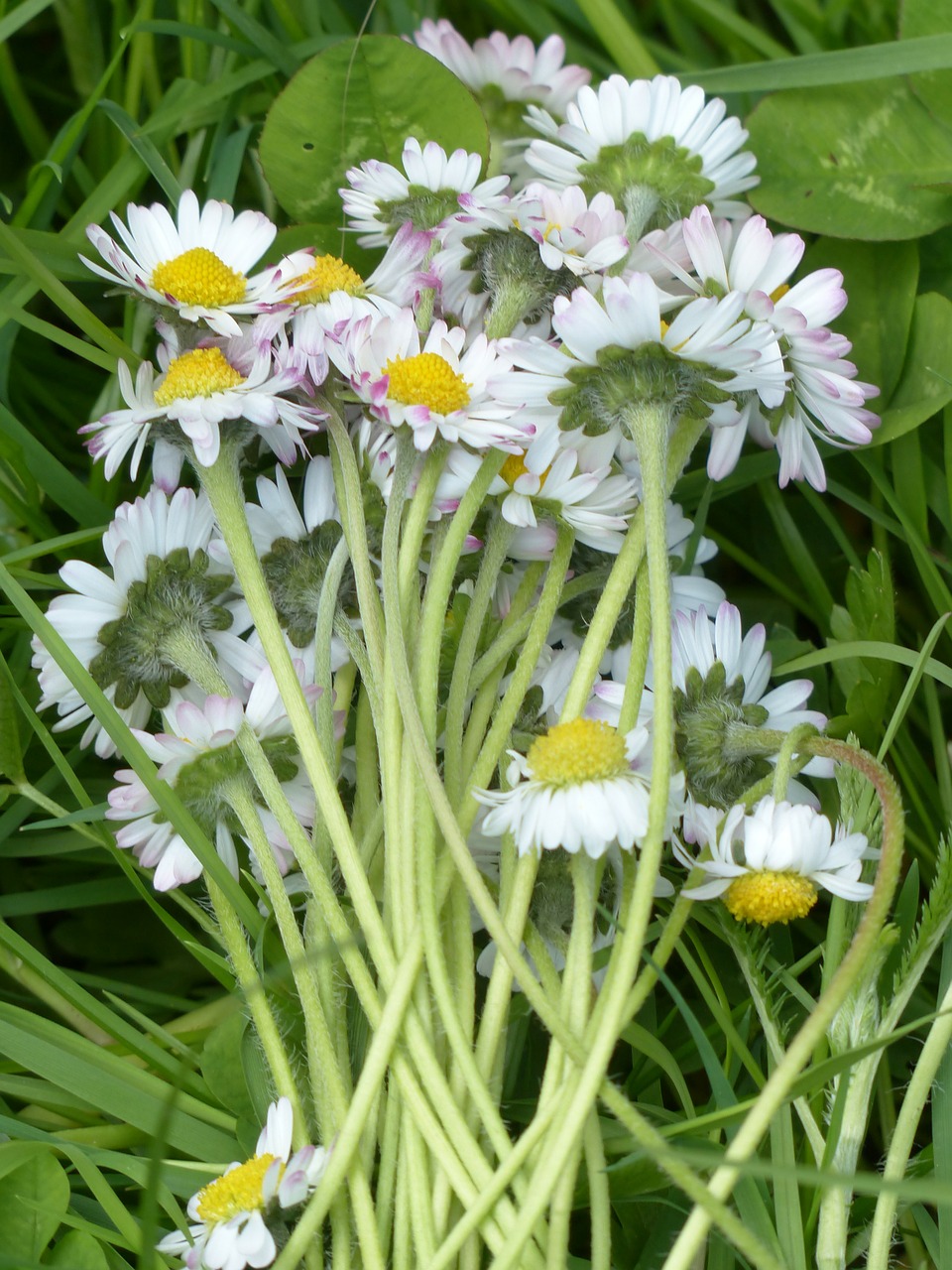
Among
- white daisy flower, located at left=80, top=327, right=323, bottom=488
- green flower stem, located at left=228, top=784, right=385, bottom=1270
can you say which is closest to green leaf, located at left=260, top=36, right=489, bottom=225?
white daisy flower, located at left=80, top=327, right=323, bottom=488

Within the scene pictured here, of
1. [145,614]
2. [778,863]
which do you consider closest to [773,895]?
[778,863]

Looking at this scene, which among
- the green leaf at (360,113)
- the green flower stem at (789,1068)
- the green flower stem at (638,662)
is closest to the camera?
the green flower stem at (789,1068)

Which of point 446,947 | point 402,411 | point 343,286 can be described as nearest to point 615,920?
point 446,947

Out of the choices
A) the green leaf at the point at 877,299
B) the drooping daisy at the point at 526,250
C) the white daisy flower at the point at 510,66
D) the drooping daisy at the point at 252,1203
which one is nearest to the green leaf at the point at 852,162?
the green leaf at the point at 877,299

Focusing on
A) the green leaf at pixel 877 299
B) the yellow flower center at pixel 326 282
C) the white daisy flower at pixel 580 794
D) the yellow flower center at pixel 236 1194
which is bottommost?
the yellow flower center at pixel 236 1194

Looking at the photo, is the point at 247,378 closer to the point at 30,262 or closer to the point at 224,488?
the point at 224,488

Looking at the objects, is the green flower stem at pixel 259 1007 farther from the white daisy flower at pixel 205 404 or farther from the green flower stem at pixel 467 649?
the white daisy flower at pixel 205 404
